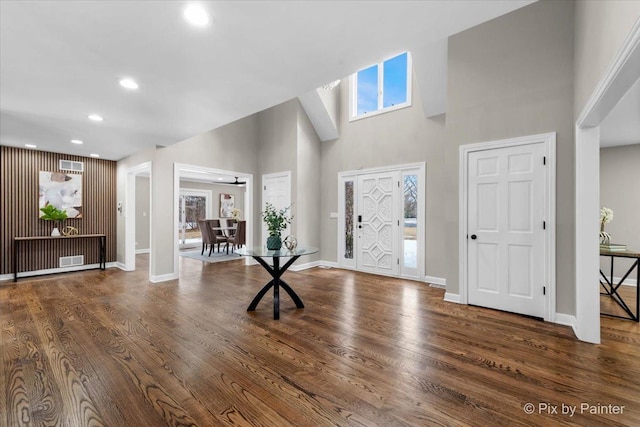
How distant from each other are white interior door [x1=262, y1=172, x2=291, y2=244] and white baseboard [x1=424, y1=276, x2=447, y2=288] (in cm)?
293

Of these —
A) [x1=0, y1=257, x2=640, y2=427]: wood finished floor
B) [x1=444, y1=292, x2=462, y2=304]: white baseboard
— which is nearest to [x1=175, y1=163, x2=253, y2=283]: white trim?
[x1=0, y1=257, x2=640, y2=427]: wood finished floor

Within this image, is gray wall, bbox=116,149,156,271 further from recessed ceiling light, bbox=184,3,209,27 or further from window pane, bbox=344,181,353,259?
recessed ceiling light, bbox=184,3,209,27

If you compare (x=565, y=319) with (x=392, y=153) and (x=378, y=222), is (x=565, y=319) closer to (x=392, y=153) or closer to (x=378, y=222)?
(x=378, y=222)

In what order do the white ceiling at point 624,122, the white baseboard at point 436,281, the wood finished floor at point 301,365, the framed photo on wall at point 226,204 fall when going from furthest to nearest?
1. the framed photo on wall at point 226,204
2. the white baseboard at point 436,281
3. the white ceiling at point 624,122
4. the wood finished floor at point 301,365

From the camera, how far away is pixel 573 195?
9.85 feet

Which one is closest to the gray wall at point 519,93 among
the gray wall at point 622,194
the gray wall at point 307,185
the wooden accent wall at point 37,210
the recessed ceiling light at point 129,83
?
the gray wall at point 622,194

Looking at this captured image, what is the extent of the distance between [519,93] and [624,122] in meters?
1.49

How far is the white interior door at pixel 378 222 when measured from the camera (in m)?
5.30

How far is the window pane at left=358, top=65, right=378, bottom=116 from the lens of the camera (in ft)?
18.6

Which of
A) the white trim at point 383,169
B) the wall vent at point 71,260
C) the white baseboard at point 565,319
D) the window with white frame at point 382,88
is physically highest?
the window with white frame at point 382,88

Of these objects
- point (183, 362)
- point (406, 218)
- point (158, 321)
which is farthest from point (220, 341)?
point (406, 218)

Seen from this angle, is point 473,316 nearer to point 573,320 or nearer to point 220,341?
point 573,320

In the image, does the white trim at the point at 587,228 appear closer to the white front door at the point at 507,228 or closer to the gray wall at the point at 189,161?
the white front door at the point at 507,228

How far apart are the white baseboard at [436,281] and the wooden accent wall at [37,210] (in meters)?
6.54
